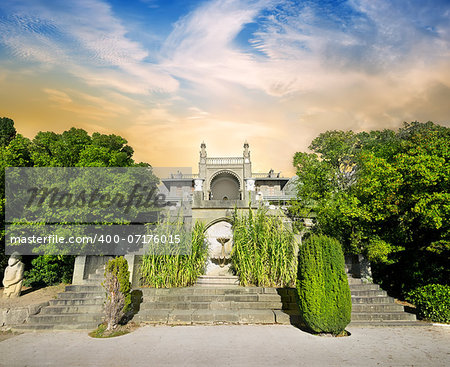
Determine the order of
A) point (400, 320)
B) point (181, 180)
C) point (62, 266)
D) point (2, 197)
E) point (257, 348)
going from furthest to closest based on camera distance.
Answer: point (181, 180) < point (62, 266) < point (2, 197) < point (400, 320) < point (257, 348)

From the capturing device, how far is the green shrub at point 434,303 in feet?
24.8

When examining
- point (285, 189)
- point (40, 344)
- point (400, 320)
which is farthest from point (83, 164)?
point (285, 189)

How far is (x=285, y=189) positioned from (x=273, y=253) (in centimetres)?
3294

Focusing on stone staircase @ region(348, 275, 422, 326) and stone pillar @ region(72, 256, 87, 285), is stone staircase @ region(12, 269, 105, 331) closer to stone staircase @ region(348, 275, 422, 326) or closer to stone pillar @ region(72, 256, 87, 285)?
stone pillar @ region(72, 256, 87, 285)

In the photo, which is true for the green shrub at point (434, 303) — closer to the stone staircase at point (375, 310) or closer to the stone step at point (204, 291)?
the stone staircase at point (375, 310)

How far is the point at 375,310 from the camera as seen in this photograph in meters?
7.88

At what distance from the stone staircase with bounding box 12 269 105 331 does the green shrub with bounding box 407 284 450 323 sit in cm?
941

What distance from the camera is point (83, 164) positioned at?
12781 millimetres

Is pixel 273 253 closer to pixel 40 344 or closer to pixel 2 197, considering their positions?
pixel 40 344

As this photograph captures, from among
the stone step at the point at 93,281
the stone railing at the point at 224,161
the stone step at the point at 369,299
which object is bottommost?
the stone step at the point at 369,299

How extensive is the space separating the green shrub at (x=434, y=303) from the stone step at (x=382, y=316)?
0.58 metres

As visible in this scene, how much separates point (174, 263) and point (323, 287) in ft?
16.6

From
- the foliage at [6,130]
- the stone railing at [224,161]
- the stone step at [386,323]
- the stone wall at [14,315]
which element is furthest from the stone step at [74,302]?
the stone railing at [224,161]

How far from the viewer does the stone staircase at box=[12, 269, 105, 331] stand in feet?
23.2
